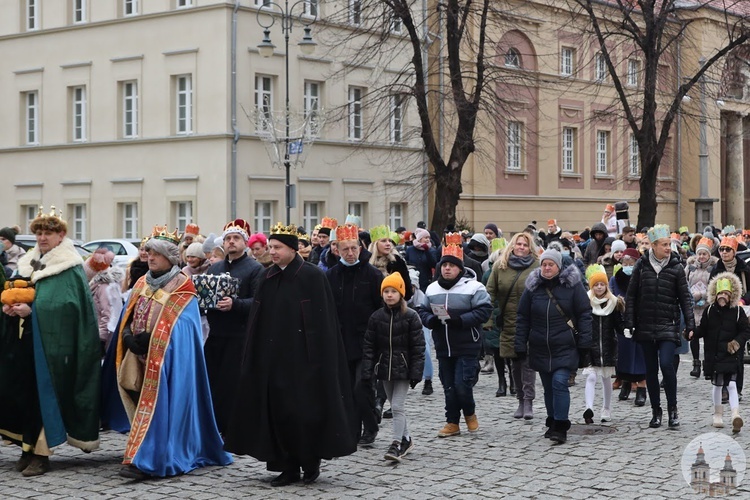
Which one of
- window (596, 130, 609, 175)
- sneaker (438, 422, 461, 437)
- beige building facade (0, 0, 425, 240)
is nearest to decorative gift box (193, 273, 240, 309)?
sneaker (438, 422, 461, 437)

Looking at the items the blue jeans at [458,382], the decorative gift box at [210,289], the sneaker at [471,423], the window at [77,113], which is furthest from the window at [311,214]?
the decorative gift box at [210,289]

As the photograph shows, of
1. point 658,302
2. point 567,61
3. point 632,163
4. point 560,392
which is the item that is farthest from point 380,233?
point 632,163

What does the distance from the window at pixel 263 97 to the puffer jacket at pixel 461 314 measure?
83.4 ft

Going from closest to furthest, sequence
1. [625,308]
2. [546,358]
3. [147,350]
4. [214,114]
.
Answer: [147,350]
[546,358]
[625,308]
[214,114]

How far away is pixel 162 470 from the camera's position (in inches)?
375

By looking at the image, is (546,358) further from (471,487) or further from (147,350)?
(147,350)

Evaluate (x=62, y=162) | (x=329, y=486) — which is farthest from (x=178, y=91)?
(x=329, y=486)

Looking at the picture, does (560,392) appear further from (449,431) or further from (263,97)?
(263,97)

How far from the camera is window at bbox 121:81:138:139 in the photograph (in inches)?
1549

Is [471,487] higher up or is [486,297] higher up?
[486,297]

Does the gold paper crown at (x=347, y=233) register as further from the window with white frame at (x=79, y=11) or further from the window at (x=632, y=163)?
the window at (x=632, y=163)

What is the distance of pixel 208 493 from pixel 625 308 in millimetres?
5136

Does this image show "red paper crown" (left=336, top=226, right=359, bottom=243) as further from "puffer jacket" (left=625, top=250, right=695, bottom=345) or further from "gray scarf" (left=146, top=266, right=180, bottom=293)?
"puffer jacket" (left=625, top=250, right=695, bottom=345)

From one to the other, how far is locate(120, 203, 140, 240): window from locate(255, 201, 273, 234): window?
4298 mm
